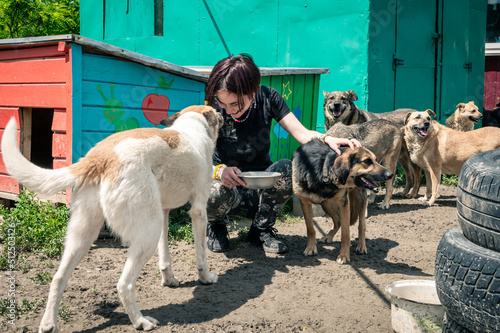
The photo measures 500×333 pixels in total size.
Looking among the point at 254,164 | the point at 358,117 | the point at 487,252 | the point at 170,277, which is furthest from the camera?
the point at 358,117

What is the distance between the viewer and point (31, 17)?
12852mm

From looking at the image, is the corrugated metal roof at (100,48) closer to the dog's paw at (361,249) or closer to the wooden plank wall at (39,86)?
the wooden plank wall at (39,86)

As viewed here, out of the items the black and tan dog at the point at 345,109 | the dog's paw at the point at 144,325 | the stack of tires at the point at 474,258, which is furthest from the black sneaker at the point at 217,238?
the black and tan dog at the point at 345,109

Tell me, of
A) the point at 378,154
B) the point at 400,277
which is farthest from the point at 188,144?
the point at 378,154

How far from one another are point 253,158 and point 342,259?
4.07ft

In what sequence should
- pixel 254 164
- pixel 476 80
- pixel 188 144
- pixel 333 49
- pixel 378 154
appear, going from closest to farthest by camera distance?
pixel 188 144 < pixel 254 164 < pixel 378 154 < pixel 333 49 < pixel 476 80

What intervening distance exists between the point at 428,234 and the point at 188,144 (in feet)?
10.9

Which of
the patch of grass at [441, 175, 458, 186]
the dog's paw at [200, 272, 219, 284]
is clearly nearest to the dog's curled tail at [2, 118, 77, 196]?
the dog's paw at [200, 272, 219, 284]

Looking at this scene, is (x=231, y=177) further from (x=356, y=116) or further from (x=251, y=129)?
(x=356, y=116)

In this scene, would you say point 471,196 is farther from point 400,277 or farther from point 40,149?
point 40,149

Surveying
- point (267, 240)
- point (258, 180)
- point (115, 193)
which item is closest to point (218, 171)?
point (258, 180)

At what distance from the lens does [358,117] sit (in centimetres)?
745

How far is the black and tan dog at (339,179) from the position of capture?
3.92 meters

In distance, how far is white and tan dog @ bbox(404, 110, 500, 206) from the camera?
273 inches
